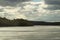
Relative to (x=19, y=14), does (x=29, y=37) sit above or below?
below

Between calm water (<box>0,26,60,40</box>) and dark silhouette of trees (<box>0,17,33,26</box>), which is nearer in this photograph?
calm water (<box>0,26,60,40</box>)

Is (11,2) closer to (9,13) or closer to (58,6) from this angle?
(9,13)

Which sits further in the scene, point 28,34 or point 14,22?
point 14,22

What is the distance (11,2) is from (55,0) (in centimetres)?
39

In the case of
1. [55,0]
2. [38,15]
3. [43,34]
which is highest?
[55,0]

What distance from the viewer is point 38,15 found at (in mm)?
1434

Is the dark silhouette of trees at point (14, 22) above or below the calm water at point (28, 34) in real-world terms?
above

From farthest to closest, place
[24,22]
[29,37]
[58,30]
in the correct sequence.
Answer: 1. [24,22]
2. [58,30]
3. [29,37]

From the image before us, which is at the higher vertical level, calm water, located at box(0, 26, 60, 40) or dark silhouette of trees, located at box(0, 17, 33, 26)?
dark silhouette of trees, located at box(0, 17, 33, 26)

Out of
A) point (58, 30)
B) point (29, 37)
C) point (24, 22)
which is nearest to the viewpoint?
point (29, 37)

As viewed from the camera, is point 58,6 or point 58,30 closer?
point 58,30

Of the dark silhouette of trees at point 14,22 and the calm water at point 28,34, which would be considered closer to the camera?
the calm water at point 28,34

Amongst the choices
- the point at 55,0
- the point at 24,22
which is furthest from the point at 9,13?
the point at 55,0

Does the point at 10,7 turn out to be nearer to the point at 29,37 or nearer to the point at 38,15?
the point at 38,15
